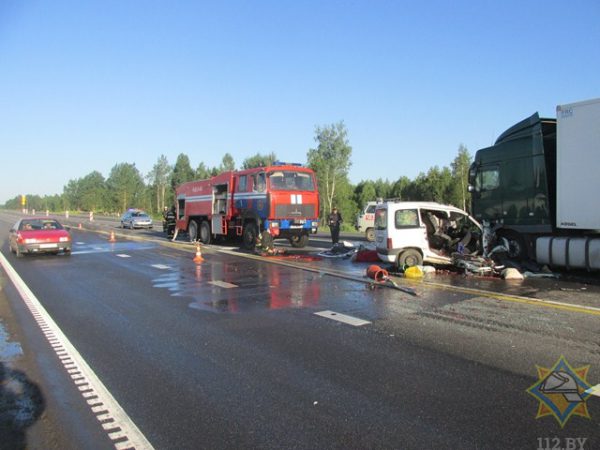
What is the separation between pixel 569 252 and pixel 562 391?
701cm

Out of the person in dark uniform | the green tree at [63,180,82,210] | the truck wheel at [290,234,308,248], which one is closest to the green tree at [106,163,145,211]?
the green tree at [63,180,82,210]

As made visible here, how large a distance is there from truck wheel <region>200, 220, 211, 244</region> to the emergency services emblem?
59.2 ft

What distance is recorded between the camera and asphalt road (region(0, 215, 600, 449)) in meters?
3.56

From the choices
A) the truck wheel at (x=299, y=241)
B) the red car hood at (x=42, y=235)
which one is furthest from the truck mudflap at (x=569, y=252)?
the red car hood at (x=42, y=235)

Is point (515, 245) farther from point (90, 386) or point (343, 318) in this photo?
point (90, 386)

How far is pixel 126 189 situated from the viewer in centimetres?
10319

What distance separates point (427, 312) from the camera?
7.32 metres

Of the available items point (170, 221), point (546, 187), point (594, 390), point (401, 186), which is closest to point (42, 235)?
point (170, 221)

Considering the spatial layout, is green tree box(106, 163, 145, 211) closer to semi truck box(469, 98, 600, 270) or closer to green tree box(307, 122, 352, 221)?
green tree box(307, 122, 352, 221)

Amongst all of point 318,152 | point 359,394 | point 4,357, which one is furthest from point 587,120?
point 318,152

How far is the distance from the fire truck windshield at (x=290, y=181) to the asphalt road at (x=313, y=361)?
820 cm

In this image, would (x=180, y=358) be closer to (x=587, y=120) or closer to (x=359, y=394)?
(x=359, y=394)

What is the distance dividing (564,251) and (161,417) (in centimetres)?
946

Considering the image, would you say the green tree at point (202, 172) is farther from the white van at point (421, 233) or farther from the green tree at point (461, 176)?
the white van at point (421, 233)
